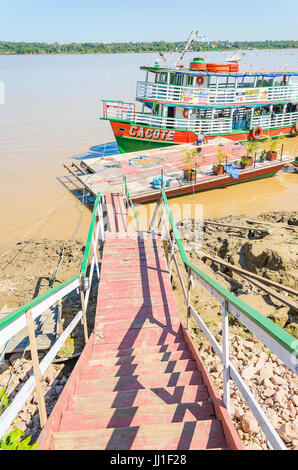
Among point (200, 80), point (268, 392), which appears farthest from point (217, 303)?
point (200, 80)

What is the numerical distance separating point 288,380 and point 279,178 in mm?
13412

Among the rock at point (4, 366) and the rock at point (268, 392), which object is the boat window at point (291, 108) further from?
the rock at point (4, 366)

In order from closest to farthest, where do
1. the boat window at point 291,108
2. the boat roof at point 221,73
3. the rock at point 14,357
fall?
1. the rock at point 14,357
2. the boat roof at point 221,73
3. the boat window at point 291,108

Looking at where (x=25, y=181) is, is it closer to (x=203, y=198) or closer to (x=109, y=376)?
(x=203, y=198)

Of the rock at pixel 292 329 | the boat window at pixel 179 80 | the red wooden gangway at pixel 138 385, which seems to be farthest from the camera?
the boat window at pixel 179 80

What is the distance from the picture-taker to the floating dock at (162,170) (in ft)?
39.9

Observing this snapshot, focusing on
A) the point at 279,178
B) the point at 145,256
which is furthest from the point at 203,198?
the point at 145,256

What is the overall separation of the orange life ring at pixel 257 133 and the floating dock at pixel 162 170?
3112mm

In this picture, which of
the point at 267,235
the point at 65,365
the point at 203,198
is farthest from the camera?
the point at 203,198

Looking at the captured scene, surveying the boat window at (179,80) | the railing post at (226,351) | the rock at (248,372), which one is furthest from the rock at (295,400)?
the boat window at (179,80)

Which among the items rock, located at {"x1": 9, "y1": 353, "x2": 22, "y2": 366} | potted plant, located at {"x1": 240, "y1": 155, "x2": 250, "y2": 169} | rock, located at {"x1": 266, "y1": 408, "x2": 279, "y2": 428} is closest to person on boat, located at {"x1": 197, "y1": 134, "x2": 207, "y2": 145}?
potted plant, located at {"x1": 240, "y1": 155, "x2": 250, "y2": 169}

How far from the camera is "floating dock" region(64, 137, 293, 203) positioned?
12.2 meters

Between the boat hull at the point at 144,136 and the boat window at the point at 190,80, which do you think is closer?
the boat hull at the point at 144,136
